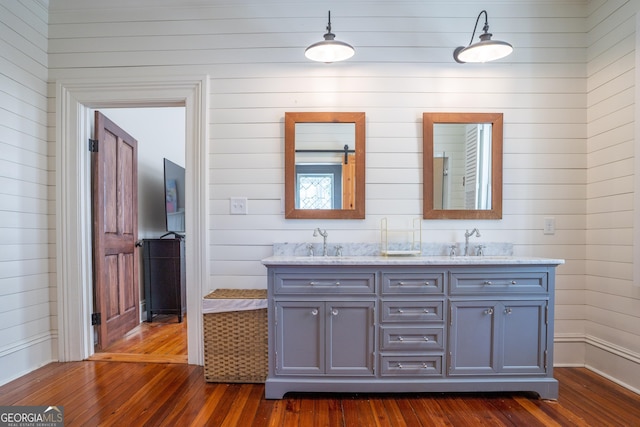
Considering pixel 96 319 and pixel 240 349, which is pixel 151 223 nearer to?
pixel 96 319

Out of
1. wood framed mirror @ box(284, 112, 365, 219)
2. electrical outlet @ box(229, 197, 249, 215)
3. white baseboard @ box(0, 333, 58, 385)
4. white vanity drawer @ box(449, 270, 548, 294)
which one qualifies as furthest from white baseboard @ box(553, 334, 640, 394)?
white baseboard @ box(0, 333, 58, 385)

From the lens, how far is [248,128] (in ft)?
7.85

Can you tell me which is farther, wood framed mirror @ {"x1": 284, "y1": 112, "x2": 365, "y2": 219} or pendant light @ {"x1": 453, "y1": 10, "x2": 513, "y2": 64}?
wood framed mirror @ {"x1": 284, "y1": 112, "x2": 365, "y2": 219}

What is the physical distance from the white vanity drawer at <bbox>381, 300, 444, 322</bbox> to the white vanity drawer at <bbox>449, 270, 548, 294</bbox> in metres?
0.15

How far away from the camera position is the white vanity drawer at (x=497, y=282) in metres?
1.92

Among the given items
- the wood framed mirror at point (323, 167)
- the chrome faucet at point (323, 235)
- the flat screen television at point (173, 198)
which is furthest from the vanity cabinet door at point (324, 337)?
the flat screen television at point (173, 198)

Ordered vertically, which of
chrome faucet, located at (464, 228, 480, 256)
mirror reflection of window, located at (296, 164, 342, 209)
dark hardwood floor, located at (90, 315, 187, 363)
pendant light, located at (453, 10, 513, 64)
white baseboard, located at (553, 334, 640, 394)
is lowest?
dark hardwood floor, located at (90, 315, 187, 363)

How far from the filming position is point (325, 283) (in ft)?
6.29

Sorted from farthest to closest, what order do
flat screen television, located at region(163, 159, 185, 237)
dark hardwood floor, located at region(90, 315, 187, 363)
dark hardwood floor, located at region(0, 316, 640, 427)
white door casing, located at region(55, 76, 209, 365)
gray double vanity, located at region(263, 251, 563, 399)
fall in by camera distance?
flat screen television, located at region(163, 159, 185, 237)
dark hardwood floor, located at region(90, 315, 187, 363)
white door casing, located at region(55, 76, 209, 365)
gray double vanity, located at region(263, 251, 563, 399)
dark hardwood floor, located at region(0, 316, 640, 427)

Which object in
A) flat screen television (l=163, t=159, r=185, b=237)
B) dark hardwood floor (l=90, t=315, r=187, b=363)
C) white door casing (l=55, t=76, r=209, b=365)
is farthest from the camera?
flat screen television (l=163, t=159, r=185, b=237)

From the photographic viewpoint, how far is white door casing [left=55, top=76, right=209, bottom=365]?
2.35m

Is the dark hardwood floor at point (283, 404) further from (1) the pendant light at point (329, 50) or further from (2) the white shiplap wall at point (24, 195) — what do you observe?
(1) the pendant light at point (329, 50)

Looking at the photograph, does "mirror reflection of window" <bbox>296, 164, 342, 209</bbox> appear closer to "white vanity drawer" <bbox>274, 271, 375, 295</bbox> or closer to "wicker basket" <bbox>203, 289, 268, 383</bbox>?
"white vanity drawer" <bbox>274, 271, 375, 295</bbox>

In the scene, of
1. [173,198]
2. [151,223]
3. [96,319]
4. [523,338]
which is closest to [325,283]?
[523,338]
